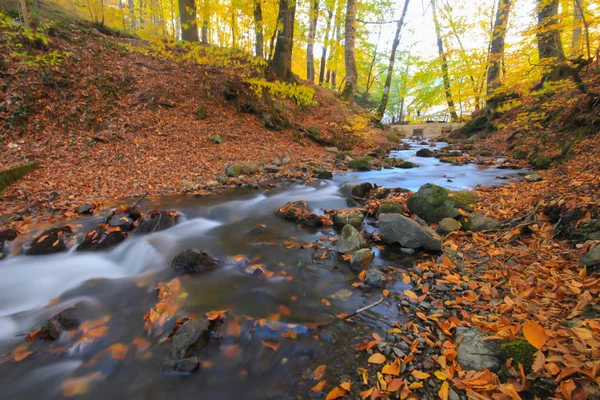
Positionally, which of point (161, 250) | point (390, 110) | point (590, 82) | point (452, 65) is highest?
point (390, 110)

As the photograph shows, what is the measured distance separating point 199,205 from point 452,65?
14.9 meters

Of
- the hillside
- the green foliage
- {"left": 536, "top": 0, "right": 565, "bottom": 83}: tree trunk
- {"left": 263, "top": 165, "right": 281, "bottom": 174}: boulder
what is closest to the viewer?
{"left": 536, "top": 0, "right": 565, "bottom": 83}: tree trunk

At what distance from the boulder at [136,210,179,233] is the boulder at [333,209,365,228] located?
10.3 ft

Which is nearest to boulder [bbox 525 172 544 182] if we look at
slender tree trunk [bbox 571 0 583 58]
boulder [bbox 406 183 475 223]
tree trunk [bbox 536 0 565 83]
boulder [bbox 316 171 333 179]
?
boulder [bbox 406 183 475 223]

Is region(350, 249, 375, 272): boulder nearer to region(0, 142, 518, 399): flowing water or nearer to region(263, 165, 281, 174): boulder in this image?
region(0, 142, 518, 399): flowing water

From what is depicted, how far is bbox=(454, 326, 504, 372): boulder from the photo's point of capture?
6.61 ft

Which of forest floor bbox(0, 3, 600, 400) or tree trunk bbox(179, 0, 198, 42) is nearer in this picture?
forest floor bbox(0, 3, 600, 400)

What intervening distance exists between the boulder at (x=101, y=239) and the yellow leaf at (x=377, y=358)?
14.5 ft

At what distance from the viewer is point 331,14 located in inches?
796

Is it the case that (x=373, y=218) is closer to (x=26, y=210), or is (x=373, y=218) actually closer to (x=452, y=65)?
(x=26, y=210)

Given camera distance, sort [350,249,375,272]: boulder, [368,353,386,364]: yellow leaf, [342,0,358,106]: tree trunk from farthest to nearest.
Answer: [342,0,358,106]: tree trunk
[350,249,375,272]: boulder
[368,353,386,364]: yellow leaf

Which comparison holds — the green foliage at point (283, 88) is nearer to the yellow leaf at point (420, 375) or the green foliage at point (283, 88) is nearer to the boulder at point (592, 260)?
the boulder at point (592, 260)

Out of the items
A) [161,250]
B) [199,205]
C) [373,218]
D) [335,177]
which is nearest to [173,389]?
[161,250]

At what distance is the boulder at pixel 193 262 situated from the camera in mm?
3963
